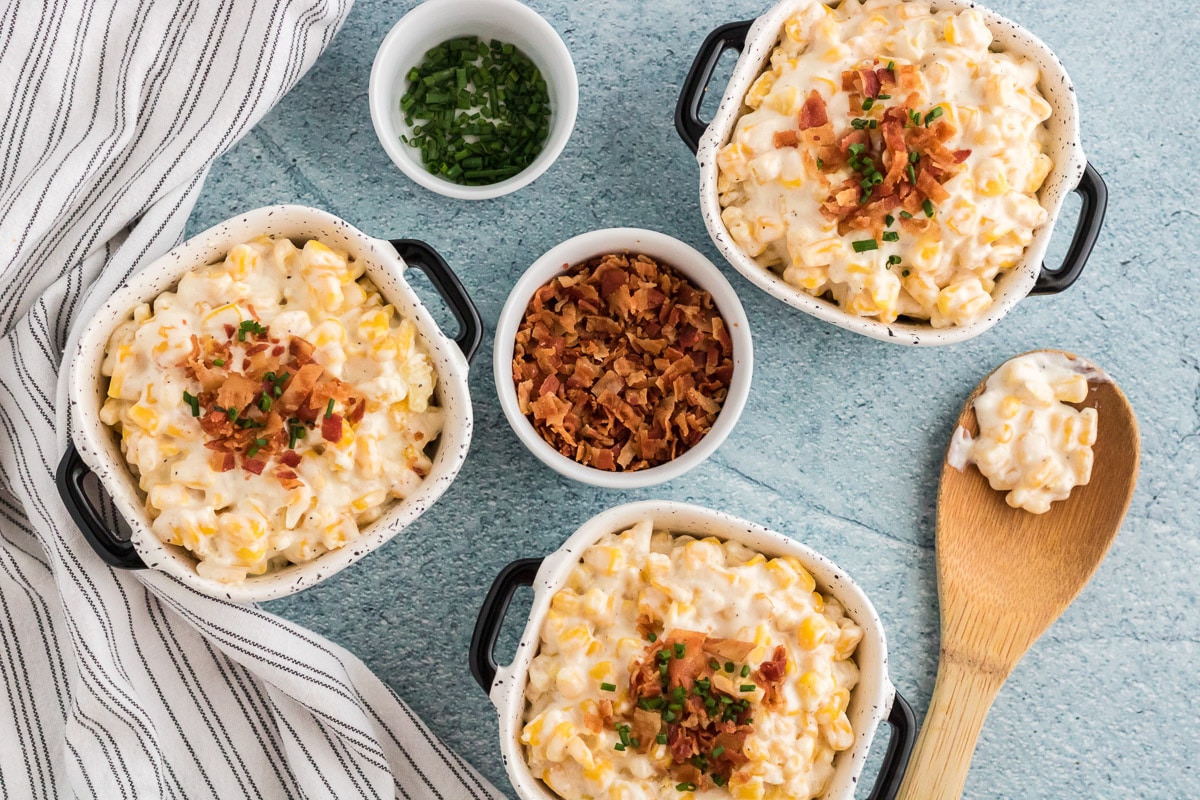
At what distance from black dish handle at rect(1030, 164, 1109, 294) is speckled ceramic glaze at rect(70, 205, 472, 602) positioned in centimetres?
122

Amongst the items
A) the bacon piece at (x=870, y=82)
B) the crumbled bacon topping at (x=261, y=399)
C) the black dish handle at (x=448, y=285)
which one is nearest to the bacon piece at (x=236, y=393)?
the crumbled bacon topping at (x=261, y=399)

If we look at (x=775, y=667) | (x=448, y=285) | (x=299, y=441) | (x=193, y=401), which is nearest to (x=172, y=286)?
(x=193, y=401)

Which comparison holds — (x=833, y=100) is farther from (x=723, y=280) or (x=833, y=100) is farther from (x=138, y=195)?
(x=138, y=195)

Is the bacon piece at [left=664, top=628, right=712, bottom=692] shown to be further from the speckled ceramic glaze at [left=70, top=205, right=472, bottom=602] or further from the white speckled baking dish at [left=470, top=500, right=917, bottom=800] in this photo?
the speckled ceramic glaze at [left=70, top=205, right=472, bottom=602]

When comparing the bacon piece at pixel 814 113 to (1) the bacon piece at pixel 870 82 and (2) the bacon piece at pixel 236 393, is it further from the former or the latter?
(2) the bacon piece at pixel 236 393

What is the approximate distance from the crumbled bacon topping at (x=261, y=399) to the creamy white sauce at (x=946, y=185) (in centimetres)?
Answer: 89

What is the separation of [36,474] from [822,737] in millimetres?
1670

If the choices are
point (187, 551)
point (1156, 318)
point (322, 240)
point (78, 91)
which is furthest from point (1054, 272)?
point (78, 91)

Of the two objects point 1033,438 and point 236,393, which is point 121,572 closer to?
point 236,393

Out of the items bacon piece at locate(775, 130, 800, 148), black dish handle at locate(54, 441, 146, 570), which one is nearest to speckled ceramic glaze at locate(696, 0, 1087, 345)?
bacon piece at locate(775, 130, 800, 148)

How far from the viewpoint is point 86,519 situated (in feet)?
6.26

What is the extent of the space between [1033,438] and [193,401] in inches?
68.1

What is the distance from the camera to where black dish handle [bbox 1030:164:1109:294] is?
209cm

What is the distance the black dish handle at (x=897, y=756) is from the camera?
1997 mm
